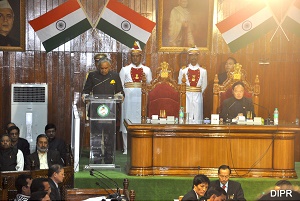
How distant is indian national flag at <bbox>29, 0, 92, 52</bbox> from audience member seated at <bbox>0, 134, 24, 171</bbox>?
3.06m

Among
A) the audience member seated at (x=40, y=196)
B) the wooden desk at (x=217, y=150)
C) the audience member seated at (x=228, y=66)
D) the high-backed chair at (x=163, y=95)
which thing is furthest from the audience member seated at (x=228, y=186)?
the audience member seated at (x=228, y=66)

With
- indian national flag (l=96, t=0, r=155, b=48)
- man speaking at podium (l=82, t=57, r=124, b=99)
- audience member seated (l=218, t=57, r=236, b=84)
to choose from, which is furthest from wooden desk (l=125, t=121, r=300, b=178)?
indian national flag (l=96, t=0, r=155, b=48)

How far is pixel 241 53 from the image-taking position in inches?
518

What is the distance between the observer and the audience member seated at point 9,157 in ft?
33.0

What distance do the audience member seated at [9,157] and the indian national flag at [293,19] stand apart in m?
5.33

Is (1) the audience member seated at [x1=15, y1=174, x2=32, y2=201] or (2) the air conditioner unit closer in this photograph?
(1) the audience member seated at [x1=15, y1=174, x2=32, y2=201]

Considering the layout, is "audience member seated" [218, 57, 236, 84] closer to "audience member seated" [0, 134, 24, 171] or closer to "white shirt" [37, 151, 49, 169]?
"white shirt" [37, 151, 49, 169]

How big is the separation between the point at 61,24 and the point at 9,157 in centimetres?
344

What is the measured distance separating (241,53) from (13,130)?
4.32 meters

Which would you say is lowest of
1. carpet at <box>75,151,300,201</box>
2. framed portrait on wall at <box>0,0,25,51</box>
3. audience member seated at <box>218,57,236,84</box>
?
carpet at <box>75,151,300,201</box>

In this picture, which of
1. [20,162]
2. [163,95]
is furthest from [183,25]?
[20,162]

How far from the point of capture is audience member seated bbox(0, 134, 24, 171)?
10.1 meters

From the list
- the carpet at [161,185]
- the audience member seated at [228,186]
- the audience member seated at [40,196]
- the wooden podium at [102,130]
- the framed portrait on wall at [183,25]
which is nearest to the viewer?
the audience member seated at [40,196]

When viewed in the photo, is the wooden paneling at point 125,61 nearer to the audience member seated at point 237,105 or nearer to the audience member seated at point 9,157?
the audience member seated at point 237,105
